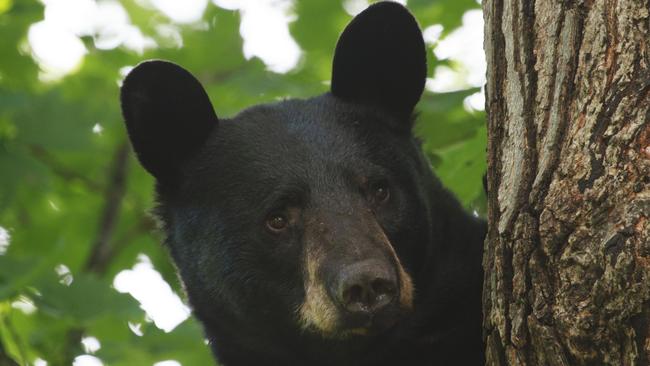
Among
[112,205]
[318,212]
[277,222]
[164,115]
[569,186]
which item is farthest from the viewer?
[112,205]

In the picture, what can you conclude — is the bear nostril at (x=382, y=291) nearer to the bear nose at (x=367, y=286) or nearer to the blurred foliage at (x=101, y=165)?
the bear nose at (x=367, y=286)

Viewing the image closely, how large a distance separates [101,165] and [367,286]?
6148mm

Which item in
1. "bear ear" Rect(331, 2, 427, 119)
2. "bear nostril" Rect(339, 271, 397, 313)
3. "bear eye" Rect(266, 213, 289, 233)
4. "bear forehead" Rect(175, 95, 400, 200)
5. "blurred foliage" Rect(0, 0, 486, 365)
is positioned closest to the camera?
"bear nostril" Rect(339, 271, 397, 313)

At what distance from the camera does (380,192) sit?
15.6ft

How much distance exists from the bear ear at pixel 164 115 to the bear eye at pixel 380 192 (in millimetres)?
1078

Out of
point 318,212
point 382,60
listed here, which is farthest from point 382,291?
point 382,60

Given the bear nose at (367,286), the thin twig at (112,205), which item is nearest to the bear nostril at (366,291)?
the bear nose at (367,286)

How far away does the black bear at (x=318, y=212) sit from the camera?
4477 millimetres

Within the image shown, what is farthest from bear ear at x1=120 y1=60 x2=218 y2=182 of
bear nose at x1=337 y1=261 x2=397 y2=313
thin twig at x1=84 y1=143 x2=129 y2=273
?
thin twig at x1=84 y1=143 x2=129 y2=273

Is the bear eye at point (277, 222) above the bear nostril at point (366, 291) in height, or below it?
above

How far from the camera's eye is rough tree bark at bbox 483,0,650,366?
2754 mm

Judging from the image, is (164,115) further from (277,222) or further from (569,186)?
(569,186)

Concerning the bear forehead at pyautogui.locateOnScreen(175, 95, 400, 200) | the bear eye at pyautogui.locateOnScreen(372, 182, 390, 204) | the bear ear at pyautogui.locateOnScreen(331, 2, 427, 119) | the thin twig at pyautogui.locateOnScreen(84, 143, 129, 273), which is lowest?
the bear eye at pyautogui.locateOnScreen(372, 182, 390, 204)

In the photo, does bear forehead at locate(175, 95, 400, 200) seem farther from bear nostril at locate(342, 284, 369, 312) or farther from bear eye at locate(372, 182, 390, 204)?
bear nostril at locate(342, 284, 369, 312)
